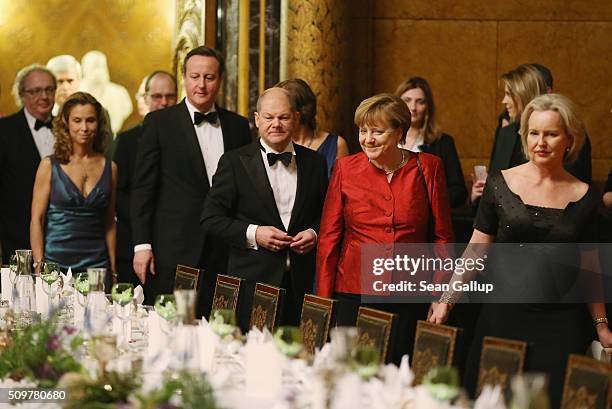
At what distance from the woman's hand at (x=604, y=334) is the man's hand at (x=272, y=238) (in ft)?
4.68

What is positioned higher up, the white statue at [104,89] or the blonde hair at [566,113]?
the white statue at [104,89]

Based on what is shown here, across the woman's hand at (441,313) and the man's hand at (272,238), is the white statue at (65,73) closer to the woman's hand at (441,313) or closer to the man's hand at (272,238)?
the man's hand at (272,238)

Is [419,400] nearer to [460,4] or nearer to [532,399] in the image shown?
[532,399]

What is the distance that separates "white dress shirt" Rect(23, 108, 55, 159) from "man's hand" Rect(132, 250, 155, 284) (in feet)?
4.99

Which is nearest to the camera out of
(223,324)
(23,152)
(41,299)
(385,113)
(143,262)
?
(223,324)

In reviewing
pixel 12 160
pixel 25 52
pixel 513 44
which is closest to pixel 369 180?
pixel 12 160

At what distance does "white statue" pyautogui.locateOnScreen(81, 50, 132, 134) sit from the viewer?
28.7 ft

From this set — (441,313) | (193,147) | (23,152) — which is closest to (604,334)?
(441,313)

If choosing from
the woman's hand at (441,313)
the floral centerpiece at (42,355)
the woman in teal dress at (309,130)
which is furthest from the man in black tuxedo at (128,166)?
the floral centerpiece at (42,355)

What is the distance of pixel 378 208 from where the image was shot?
487cm

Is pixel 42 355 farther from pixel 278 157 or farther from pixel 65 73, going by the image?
pixel 65 73

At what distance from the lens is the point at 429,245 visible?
496 centimetres

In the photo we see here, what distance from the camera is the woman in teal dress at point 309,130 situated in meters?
5.84

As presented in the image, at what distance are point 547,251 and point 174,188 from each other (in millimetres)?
2129
